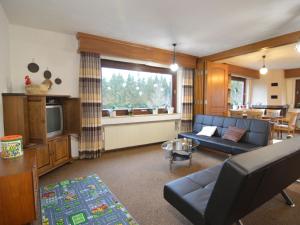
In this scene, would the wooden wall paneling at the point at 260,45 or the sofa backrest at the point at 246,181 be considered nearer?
the sofa backrest at the point at 246,181

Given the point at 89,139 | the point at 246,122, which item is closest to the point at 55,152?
the point at 89,139

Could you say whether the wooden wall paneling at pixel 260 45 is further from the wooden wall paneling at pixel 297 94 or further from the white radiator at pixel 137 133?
the wooden wall paneling at pixel 297 94

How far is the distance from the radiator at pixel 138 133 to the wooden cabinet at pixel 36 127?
951 mm

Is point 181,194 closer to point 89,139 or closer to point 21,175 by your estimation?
point 21,175

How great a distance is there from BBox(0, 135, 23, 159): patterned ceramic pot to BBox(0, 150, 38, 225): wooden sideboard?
23 centimetres

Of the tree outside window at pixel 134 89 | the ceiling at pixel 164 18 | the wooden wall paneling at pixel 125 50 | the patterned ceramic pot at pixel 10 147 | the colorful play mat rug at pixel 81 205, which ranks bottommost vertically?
the colorful play mat rug at pixel 81 205

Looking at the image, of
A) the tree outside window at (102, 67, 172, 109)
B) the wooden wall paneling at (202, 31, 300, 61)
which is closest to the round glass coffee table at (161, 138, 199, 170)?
the tree outside window at (102, 67, 172, 109)

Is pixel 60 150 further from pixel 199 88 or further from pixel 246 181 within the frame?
pixel 199 88

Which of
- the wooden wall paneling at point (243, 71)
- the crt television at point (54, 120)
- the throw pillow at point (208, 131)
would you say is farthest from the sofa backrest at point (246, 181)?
the wooden wall paneling at point (243, 71)

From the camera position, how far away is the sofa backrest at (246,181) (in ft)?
3.30

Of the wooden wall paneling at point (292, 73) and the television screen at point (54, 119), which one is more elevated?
the wooden wall paneling at point (292, 73)

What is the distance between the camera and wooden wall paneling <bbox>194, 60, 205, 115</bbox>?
4650mm

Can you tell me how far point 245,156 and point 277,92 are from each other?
710 centimetres

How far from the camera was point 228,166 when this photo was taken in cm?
104
